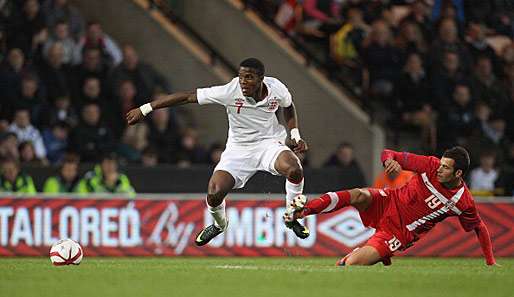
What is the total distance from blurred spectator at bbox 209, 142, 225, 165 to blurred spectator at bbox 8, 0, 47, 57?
2.72 meters

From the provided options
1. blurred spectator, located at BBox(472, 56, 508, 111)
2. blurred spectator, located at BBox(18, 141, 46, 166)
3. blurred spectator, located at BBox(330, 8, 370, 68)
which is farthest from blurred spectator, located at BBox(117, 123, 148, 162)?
blurred spectator, located at BBox(472, 56, 508, 111)

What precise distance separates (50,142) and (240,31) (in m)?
3.68

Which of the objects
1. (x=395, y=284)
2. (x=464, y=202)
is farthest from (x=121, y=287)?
(x=464, y=202)

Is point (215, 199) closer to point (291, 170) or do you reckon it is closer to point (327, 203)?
Answer: point (291, 170)

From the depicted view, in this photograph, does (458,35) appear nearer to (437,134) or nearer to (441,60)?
(441,60)

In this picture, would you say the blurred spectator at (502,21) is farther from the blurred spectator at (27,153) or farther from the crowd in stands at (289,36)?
the blurred spectator at (27,153)

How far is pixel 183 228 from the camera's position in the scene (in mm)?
16156

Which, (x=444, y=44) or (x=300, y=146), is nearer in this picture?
→ (x=300, y=146)

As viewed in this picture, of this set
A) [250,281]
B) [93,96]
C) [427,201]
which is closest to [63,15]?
[93,96]

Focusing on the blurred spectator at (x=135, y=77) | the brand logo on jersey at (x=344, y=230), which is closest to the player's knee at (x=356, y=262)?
the brand logo on jersey at (x=344, y=230)

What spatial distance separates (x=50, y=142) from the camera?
17.0 m

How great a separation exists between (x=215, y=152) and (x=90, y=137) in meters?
1.69

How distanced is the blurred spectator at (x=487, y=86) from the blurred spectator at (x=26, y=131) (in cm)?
649

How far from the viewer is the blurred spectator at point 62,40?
17.6 m
